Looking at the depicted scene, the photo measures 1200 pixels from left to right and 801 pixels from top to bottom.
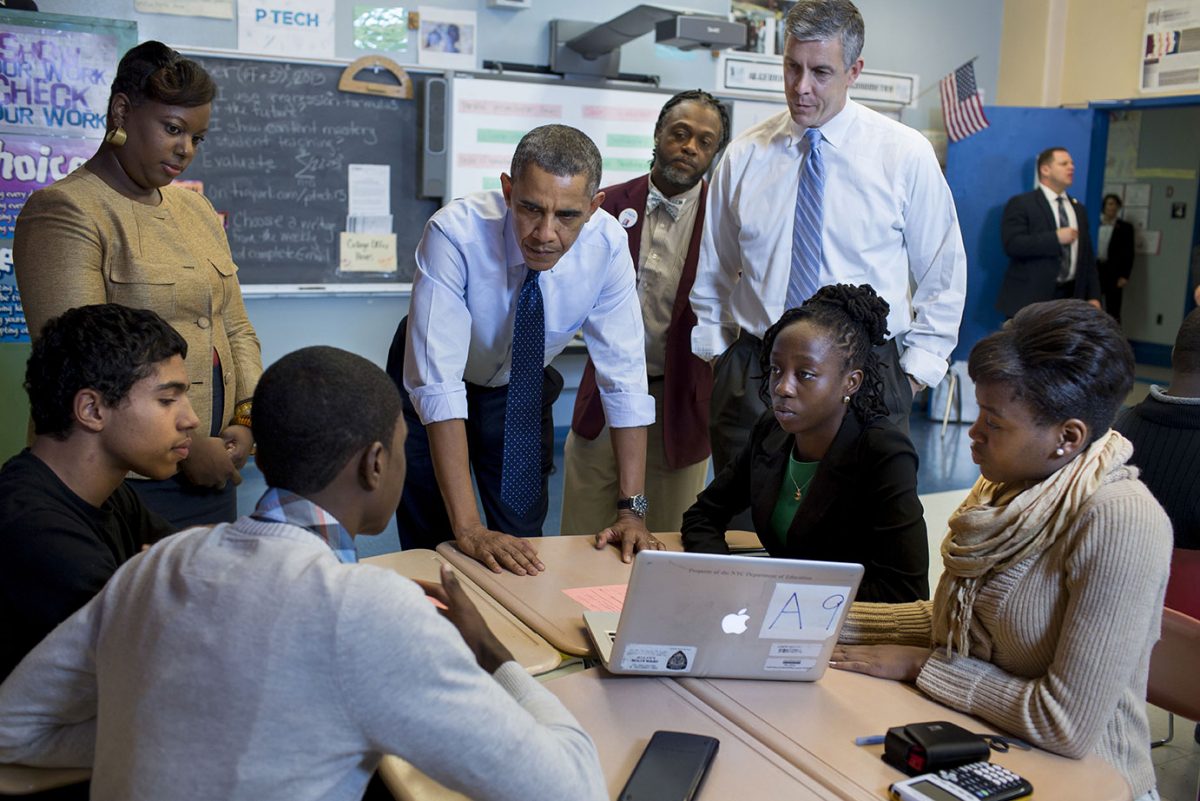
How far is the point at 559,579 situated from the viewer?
6.55 ft

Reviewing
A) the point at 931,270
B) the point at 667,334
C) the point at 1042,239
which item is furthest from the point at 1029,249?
the point at 667,334

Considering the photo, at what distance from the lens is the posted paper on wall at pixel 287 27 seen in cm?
475

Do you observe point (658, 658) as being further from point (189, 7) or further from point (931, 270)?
point (189, 7)

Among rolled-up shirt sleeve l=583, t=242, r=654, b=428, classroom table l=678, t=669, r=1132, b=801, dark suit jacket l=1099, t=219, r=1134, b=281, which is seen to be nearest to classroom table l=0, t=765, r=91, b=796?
classroom table l=678, t=669, r=1132, b=801

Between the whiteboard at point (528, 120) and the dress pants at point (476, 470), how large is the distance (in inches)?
111

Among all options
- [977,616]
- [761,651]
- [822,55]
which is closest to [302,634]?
[761,651]

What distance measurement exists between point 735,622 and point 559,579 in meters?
0.55

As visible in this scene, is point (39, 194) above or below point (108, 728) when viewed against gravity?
above

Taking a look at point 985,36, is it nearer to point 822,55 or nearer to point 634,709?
point 822,55

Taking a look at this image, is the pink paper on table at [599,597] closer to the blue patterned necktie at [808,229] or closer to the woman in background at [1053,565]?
the woman in background at [1053,565]

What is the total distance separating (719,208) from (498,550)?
1348 millimetres

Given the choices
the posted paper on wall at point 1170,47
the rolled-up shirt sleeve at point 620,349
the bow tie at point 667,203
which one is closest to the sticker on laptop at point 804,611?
the rolled-up shirt sleeve at point 620,349

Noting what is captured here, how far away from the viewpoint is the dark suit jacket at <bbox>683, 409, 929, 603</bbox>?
1923mm

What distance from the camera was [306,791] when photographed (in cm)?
106
